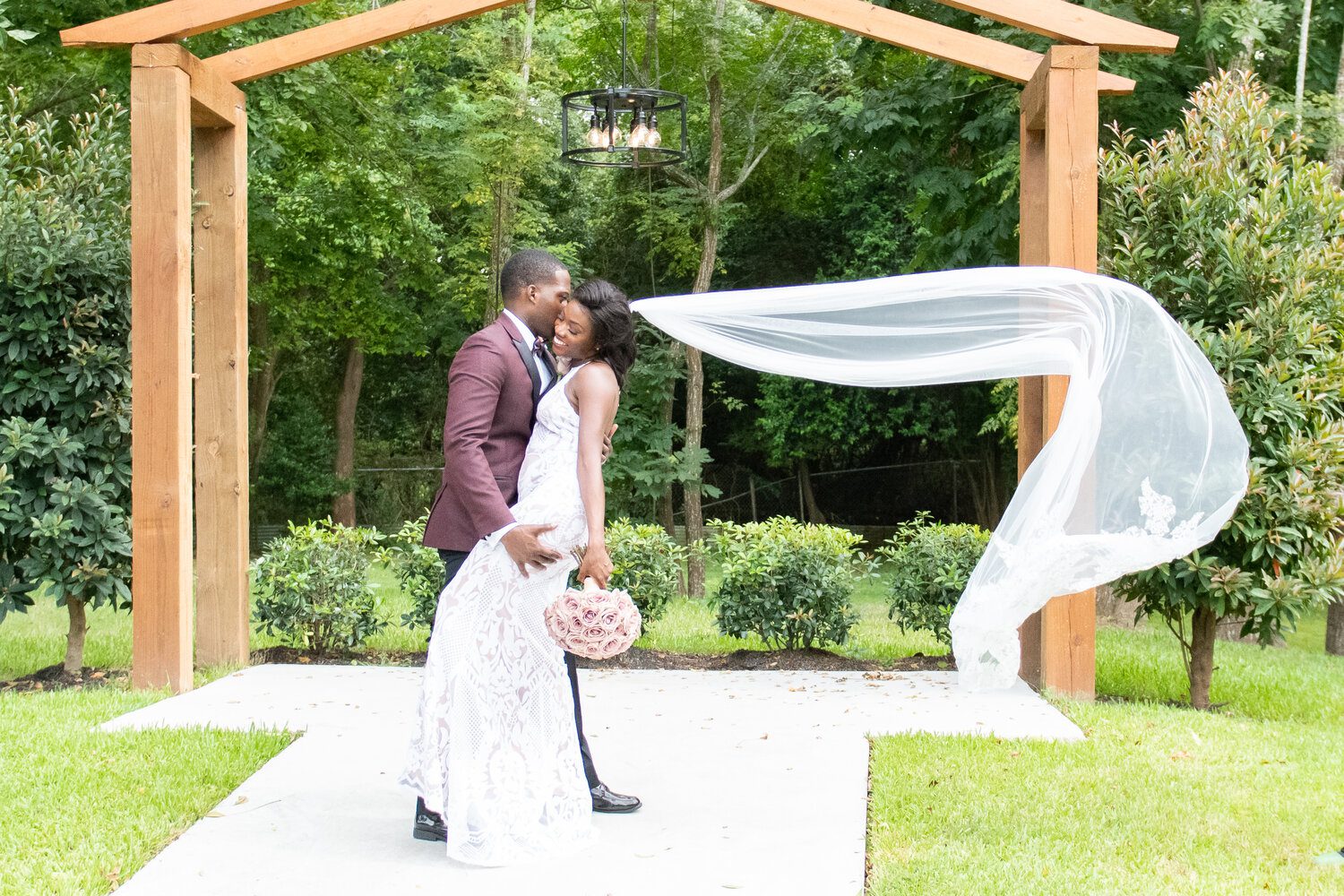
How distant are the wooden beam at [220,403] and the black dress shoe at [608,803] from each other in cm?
345

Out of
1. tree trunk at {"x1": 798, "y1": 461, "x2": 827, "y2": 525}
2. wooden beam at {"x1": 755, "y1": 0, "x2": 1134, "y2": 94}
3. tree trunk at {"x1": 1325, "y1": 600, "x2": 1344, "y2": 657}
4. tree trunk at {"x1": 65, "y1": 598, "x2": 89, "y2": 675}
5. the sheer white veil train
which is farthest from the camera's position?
tree trunk at {"x1": 798, "y1": 461, "x2": 827, "y2": 525}

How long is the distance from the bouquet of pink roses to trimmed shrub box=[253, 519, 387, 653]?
13.2 ft

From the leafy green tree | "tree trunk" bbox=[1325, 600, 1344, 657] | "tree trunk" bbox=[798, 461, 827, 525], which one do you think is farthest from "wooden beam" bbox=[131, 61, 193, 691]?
"tree trunk" bbox=[798, 461, 827, 525]

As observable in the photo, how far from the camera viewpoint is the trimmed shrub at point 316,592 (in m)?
7.41

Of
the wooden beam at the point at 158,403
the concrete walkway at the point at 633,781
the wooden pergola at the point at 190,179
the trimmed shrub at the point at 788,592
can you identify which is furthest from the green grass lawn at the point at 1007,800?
the trimmed shrub at the point at 788,592

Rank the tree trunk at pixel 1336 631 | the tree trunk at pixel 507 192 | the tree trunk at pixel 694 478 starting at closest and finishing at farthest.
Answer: the tree trunk at pixel 1336 631 → the tree trunk at pixel 507 192 → the tree trunk at pixel 694 478

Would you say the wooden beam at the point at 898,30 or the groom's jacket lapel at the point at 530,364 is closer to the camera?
the groom's jacket lapel at the point at 530,364

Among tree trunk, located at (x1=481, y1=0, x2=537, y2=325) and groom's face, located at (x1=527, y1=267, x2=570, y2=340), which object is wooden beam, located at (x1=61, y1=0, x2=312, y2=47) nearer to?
groom's face, located at (x1=527, y1=267, x2=570, y2=340)

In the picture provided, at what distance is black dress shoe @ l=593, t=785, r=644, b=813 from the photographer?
Result: 14.3 feet

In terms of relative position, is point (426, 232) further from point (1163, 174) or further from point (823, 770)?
point (823, 770)

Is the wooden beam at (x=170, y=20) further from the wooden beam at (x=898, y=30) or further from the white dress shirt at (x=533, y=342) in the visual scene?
the white dress shirt at (x=533, y=342)

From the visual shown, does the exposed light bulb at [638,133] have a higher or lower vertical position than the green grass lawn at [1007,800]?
higher

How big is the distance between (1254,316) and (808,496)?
44.1 ft

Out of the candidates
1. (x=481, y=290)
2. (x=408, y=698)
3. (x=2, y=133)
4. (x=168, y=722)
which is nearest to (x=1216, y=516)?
(x=408, y=698)
